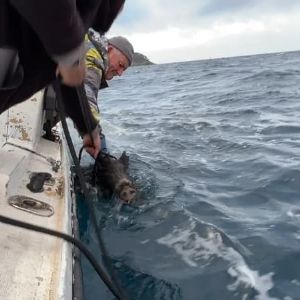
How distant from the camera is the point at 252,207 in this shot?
17.2 ft

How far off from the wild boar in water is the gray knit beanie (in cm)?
116

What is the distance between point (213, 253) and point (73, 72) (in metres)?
2.70

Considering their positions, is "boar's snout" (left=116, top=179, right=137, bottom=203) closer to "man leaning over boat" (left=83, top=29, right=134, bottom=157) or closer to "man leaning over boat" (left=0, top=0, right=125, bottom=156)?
"man leaning over boat" (left=83, top=29, right=134, bottom=157)

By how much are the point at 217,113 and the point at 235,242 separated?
785cm

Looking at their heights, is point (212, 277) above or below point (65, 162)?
below

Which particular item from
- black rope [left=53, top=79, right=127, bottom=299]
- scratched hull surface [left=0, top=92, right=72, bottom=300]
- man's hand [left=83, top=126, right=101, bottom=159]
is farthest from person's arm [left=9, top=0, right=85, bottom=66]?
man's hand [left=83, top=126, right=101, bottom=159]

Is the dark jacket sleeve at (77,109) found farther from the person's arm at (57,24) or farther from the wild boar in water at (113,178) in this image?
the wild boar in water at (113,178)

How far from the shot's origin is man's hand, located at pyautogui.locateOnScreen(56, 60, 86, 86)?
1805mm

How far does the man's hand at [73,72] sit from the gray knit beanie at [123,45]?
12.3ft

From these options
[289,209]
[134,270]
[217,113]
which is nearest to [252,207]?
[289,209]

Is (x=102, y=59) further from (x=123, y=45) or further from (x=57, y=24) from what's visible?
(x=57, y=24)

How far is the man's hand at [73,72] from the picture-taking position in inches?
71.1

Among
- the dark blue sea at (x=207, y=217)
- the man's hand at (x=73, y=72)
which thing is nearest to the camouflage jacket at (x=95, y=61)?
the dark blue sea at (x=207, y=217)

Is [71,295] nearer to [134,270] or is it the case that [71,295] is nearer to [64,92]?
[64,92]
